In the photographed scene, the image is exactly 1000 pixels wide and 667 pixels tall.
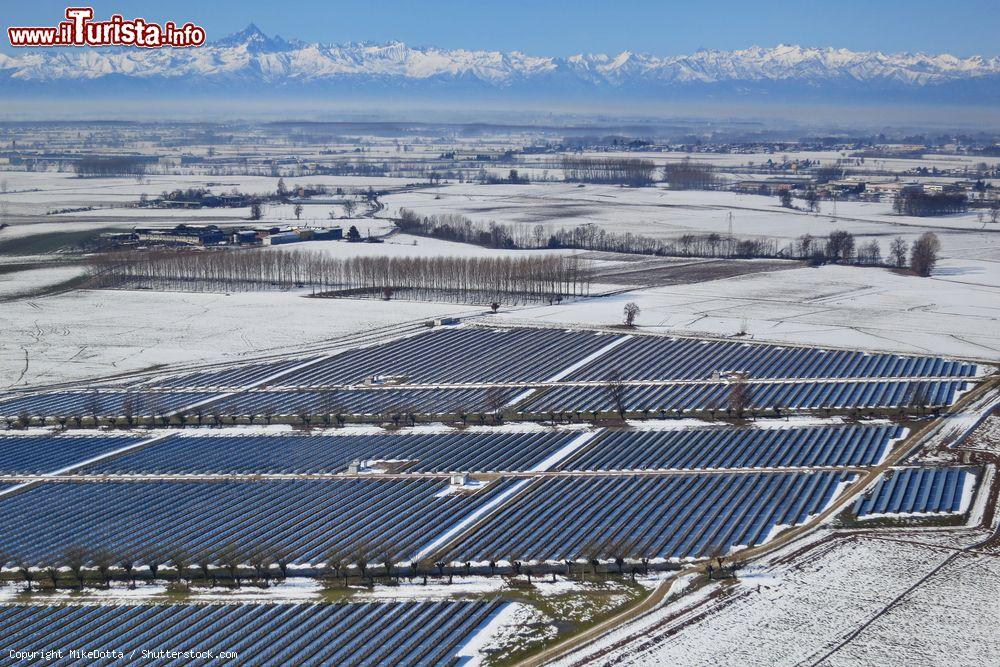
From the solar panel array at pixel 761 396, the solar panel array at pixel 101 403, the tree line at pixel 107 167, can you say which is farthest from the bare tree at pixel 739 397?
the tree line at pixel 107 167

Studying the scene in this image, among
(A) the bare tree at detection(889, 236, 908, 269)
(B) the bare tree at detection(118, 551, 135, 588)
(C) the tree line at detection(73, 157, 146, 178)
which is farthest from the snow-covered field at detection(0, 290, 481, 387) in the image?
(C) the tree line at detection(73, 157, 146, 178)

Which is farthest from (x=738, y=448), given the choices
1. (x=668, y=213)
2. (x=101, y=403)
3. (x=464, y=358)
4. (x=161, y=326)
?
(x=668, y=213)

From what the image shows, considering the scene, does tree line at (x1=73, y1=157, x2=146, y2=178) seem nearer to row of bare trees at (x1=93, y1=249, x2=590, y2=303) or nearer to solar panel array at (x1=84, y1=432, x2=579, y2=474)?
row of bare trees at (x1=93, y1=249, x2=590, y2=303)

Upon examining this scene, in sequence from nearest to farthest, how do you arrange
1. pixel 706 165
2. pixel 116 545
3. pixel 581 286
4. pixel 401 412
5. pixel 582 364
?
1. pixel 116 545
2. pixel 401 412
3. pixel 582 364
4. pixel 581 286
5. pixel 706 165

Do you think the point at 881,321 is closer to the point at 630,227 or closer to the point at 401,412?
the point at 401,412

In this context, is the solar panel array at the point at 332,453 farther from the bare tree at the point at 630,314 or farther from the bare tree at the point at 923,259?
the bare tree at the point at 923,259

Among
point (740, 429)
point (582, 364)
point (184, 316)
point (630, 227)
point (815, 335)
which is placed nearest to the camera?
point (740, 429)

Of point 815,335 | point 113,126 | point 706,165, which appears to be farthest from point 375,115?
point 815,335
